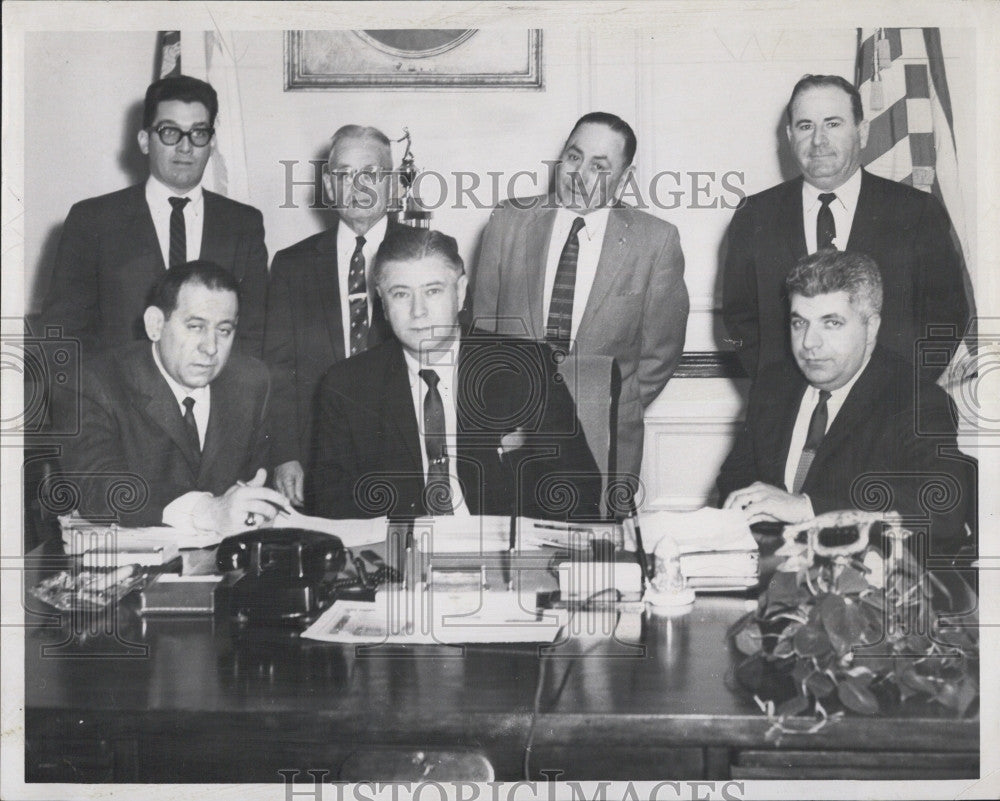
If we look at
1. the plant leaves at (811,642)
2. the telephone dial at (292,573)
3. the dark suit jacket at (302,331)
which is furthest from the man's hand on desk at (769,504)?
the dark suit jacket at (302,331)

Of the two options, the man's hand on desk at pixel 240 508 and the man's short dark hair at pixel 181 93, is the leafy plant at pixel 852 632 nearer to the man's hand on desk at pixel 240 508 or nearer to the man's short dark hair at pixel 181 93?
the man's hand on desk at pixel 240 508

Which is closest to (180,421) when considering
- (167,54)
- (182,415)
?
(182,415)

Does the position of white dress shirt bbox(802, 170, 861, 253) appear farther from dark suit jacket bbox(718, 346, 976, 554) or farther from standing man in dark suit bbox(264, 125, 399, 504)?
standing man in dark suit bbox(264, 125, 399, 504)

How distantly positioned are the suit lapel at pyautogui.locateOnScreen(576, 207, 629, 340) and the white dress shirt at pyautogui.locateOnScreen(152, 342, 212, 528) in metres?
1.03

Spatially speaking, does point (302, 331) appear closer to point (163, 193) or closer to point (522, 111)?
point (163, 193)

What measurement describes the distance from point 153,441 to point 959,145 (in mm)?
2310

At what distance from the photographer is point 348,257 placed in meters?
2.88

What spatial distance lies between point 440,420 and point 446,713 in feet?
2.71

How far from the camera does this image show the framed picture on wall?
2.80 meters

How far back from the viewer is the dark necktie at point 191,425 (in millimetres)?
2859

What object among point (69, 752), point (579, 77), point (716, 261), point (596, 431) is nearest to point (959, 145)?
point (716, 261)

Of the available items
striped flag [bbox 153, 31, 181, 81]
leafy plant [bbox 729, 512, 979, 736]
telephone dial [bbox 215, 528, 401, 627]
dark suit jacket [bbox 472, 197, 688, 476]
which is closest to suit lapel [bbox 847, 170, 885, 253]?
dark suit jacket [bbox 472, 197, 688, 476]

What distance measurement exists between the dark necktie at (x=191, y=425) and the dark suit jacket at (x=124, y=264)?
0.69 feet

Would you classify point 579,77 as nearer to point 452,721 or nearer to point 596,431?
point 596,431
